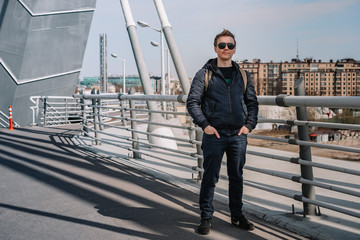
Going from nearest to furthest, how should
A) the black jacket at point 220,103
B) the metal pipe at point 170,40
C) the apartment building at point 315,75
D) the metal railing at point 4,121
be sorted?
the black jacket at point 220,103 < the metal pipe at point 170,40 < the metal railing at point 4,121 < the apartment building at point 315,75

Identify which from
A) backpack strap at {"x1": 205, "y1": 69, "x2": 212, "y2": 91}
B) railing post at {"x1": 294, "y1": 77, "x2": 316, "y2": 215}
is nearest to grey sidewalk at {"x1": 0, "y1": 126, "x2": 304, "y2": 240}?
railing post at {"x1": 294, "y1": 77, "x2": 316, "y2": 215}

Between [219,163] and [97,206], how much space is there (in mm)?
1661

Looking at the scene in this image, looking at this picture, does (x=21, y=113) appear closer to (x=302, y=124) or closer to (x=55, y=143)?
(x=55, y=143)

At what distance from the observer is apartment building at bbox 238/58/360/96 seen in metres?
178

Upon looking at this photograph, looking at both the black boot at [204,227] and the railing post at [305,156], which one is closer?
the black boot at [204,227]

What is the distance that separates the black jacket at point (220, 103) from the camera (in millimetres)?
3514

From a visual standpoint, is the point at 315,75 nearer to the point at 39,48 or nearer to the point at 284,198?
the point at 39,48

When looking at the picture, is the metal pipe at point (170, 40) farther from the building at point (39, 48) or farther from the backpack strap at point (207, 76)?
the building at point (39, 48)

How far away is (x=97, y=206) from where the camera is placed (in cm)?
460

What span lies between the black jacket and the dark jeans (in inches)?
4.9

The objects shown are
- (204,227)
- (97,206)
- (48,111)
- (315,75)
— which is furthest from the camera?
(315,75)

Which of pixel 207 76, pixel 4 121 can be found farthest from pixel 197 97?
pixel 4 121

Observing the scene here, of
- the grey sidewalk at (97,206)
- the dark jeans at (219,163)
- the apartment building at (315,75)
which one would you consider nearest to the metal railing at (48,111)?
the grey sidewalk at (97,206)

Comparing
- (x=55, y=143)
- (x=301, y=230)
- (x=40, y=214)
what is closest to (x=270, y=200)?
(x=301, y=230)
